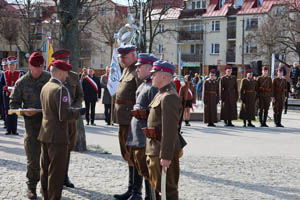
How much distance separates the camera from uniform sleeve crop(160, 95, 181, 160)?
16.0ft

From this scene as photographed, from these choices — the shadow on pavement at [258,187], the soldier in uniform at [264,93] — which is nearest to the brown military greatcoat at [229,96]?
the soldier in uniform at [264,93]

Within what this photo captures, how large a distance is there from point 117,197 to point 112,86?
231 inches

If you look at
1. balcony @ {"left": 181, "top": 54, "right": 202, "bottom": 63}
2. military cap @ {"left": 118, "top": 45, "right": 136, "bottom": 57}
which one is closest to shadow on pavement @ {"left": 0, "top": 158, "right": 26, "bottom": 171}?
military cap @ {"left": 118, "top": 45, "right": 136, "bottom": 57}

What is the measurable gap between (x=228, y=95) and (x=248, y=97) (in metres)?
0.72

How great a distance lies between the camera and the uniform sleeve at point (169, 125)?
4887mm

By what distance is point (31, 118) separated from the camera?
21.9ft

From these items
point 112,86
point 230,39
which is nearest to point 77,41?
point 112,86

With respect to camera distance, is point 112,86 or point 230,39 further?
point 230,39

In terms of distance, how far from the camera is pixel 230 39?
2500 inches

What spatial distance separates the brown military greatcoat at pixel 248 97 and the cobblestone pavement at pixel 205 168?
3.14m

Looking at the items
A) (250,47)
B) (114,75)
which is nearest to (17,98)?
(114,75)

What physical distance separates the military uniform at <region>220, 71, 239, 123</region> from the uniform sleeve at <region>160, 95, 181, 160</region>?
12333 mm

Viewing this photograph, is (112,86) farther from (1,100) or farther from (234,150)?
(1,100)

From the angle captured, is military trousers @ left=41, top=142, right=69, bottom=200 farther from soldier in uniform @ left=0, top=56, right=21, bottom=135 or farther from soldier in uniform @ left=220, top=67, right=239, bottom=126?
soldier in uniform @ left=220, top=67, right=239, bottom=126
